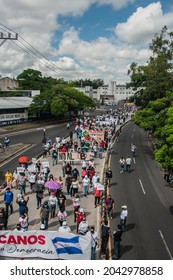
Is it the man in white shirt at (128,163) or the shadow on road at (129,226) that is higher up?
the man in white shirt at (128,163)

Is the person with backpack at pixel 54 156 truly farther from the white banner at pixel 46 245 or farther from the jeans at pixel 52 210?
the white banner at pixel 46 245

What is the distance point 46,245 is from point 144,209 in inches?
332

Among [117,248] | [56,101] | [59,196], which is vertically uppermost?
[56,101]

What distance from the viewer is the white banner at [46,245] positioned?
476 inches

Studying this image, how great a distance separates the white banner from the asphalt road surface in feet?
7.12

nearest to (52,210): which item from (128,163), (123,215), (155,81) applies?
(123,215)

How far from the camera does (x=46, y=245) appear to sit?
1215 centimetres

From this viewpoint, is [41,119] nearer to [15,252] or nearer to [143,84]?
[143,84]

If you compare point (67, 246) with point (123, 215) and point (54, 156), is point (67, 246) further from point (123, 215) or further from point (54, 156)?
point (54, 156)

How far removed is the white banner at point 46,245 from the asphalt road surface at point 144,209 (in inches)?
85.4

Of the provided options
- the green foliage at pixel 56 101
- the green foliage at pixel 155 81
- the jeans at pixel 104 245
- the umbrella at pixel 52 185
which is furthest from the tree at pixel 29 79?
the jeans at pixel 104 245

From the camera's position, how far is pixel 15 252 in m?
12.2
